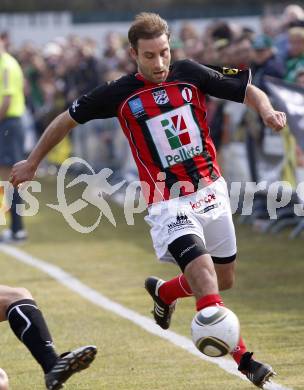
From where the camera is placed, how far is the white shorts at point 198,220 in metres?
6.93

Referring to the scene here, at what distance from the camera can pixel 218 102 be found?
48.9ft

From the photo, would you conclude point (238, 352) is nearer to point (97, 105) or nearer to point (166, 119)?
point (166, 119)

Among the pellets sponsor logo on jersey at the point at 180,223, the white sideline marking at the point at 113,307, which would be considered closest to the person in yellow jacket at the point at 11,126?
the white sideline marking at the point at 113,307

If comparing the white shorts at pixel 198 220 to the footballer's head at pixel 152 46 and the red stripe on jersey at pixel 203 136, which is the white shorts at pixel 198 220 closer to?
the red stripe on jersey at pixel 203 136

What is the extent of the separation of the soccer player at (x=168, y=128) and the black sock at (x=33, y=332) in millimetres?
994

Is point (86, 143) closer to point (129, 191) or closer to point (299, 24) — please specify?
point (129, 191)

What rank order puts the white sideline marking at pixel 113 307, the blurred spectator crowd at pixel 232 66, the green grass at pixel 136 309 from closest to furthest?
the green grass at pixel 136 309 → the white sideline marking at pixel 113 307 → the blurred spectator crowd at pixel 232 66

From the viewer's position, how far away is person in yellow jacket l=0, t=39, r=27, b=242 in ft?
46.3

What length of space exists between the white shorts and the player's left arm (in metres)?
0.50

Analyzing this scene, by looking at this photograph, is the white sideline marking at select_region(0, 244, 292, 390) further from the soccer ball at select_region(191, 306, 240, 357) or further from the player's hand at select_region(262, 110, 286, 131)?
the player's hand at select_region(262, 110, 286, 131)

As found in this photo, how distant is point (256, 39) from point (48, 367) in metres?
8.35

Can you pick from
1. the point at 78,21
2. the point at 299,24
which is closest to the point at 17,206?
the point at 299,24

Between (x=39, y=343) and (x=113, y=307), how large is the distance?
11.7 ft

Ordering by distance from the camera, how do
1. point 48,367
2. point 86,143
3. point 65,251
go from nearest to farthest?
point 48,367, point 65,251, point 86,143
